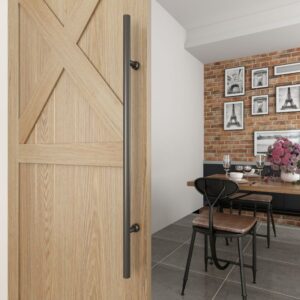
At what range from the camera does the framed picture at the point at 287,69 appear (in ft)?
13.9

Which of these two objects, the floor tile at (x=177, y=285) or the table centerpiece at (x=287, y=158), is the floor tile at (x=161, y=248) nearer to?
the floor tile at (x=177, y=285)

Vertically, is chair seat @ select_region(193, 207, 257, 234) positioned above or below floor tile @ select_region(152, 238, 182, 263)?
above

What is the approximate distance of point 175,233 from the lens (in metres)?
3.48

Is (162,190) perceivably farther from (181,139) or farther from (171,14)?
(171,14)

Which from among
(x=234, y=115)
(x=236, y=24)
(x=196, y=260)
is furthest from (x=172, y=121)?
(x=196, y=260)

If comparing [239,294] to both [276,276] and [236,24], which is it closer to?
[276,276]

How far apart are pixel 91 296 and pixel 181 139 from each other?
10.8 ft

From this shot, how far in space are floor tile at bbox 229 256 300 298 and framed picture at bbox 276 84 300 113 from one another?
8.96ft

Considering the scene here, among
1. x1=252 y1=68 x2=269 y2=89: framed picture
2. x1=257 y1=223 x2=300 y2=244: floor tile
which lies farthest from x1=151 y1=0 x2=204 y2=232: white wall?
x1=257 y1=223 x2=300 y2=244: floor tile

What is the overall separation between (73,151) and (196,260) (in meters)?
2.08

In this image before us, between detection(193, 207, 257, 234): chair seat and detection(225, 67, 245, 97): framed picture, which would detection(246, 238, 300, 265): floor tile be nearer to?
detection(193, 207, 257, 234): chair seat

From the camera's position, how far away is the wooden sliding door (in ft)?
3.14

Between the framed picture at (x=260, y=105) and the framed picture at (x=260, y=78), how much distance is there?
19 centimetres

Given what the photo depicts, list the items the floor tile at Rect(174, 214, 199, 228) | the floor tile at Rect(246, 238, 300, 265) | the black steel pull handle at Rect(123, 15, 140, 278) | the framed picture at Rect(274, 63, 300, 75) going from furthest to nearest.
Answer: the framed picture at Rect(274, 63, 300, 75), the floor tile at Rect(174, 214, 199, 228), the floor tile at Rect(246, 238, 300, 265), the black steel pull handle at Rect(123, 15, 140, 278)
